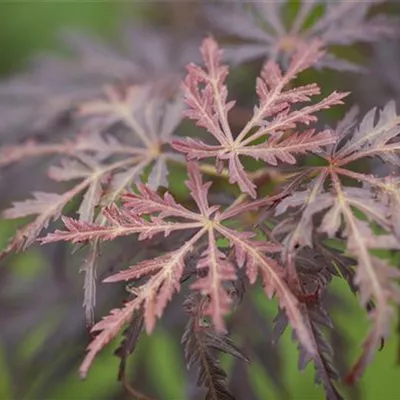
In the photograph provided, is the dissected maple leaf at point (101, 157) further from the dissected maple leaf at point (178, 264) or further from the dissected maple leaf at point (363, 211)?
the dissected maple leaf at point (363, 211)

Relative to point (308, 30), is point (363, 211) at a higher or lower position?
lower

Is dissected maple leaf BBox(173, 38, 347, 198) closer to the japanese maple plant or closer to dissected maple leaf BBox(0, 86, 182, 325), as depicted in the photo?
the japanese maple plant

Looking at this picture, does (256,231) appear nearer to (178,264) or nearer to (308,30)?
(178,264)

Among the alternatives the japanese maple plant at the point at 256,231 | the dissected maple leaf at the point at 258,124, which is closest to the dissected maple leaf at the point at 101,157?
the japanese maple plant at the point at 256,231

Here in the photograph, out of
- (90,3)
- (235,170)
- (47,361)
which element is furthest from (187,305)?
(90,3)

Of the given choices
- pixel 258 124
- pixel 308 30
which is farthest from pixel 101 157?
pixel 308 30
